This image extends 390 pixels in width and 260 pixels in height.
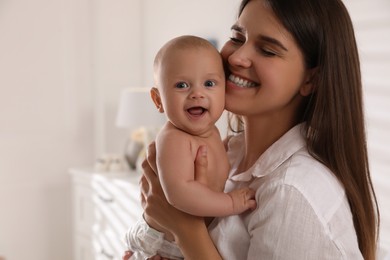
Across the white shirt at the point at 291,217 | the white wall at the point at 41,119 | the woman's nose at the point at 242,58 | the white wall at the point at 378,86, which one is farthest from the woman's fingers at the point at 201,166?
the white wall at the point at 41,119

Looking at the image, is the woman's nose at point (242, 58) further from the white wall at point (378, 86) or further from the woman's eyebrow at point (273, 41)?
the white wall at point (378, 86)

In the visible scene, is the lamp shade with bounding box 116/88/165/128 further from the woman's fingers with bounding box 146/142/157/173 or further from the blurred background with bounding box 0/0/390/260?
the woman's fingers with bounding box 146/142/157/173

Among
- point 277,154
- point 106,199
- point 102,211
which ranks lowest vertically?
point 102,211

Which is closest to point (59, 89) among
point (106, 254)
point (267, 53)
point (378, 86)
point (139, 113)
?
point (139, 113)

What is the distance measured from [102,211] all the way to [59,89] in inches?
41.2

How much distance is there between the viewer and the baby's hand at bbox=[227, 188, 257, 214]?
1191mm

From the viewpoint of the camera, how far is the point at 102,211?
11.0ft

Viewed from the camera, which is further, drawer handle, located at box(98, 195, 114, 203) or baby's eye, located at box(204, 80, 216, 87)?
drawer handle, located at box(98, 195, 114, 203)

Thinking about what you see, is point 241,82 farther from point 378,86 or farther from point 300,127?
point 378,86

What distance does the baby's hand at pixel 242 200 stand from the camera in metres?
1.19

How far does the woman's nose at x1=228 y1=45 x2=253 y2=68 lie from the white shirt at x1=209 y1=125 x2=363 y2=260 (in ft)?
0.69

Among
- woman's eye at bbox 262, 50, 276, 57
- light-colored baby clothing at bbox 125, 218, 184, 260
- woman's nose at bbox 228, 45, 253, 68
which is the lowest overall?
light-colored baby clothing at bbox 125, 218, 184, 260

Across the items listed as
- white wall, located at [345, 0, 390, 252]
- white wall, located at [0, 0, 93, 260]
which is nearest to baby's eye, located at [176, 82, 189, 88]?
white wall, located at [345, 0, 390, 252]

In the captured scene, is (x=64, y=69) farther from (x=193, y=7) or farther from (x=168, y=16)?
(x=193, y=7)
